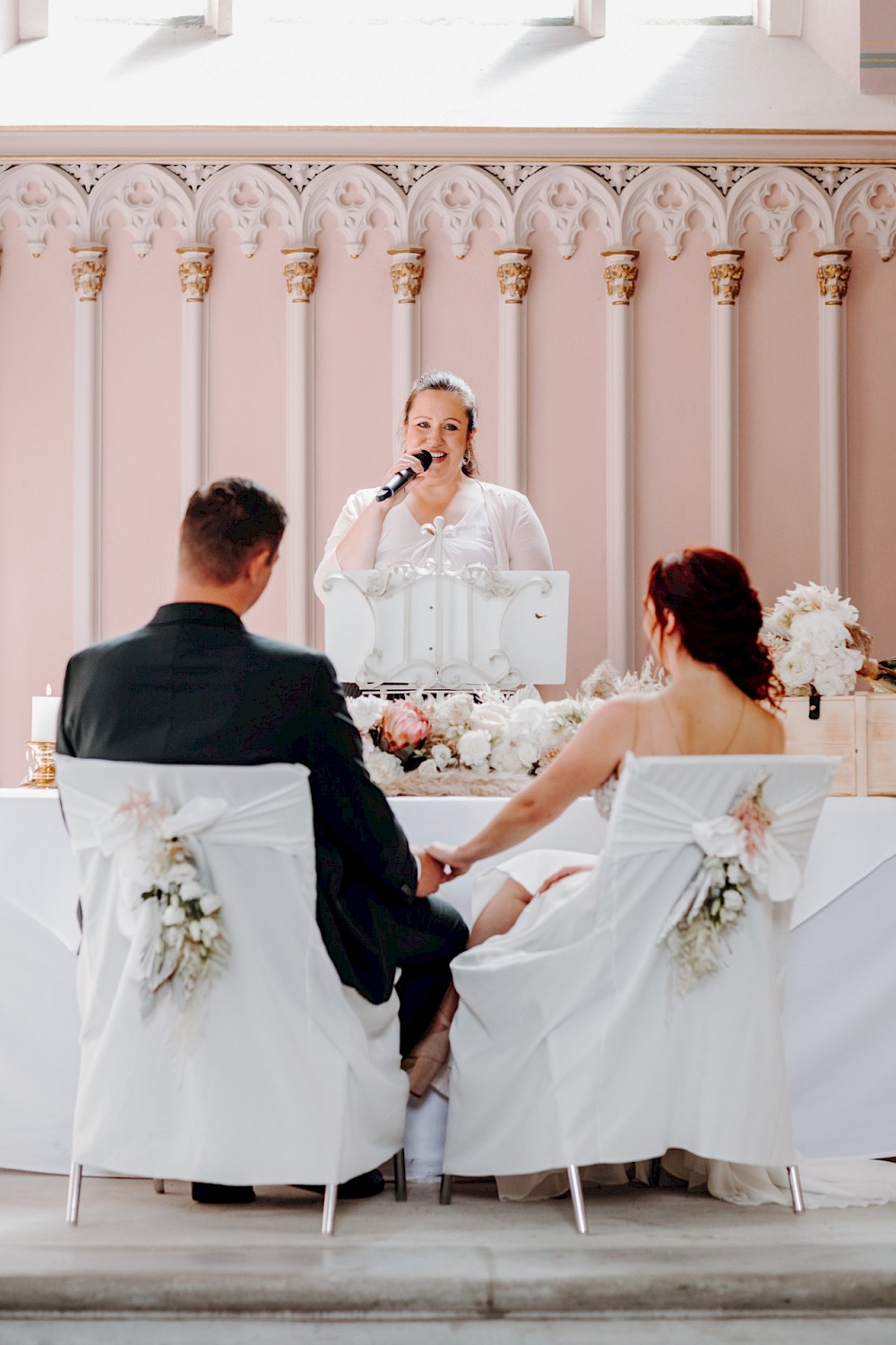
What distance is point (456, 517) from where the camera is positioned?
14.7 ft

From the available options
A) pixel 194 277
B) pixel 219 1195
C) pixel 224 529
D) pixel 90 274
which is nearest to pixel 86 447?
pixel 90 274

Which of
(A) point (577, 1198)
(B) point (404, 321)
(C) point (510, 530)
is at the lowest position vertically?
A: (A) point (577, 1198)

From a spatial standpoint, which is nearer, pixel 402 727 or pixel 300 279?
pixel 402 727

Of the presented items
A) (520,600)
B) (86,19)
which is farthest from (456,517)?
(86,19)

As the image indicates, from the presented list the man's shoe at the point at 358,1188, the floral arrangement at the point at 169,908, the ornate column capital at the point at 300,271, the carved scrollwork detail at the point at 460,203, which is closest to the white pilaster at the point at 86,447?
the ornate column capital at the point at 300,271

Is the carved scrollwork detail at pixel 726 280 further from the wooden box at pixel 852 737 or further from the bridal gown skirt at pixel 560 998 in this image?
the bridal gown skirt at pixel 560 998

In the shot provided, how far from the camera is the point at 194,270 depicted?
5.94m

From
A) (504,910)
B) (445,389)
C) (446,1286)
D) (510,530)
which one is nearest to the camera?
(446,1286)

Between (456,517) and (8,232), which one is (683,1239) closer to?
(456,517)

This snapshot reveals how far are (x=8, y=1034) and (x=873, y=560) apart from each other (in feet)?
13.8

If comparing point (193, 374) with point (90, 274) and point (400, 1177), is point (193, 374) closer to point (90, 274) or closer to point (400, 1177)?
point (90, 274)

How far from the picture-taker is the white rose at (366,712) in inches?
131

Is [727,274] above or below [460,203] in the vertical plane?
below

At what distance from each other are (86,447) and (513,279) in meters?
1.92
